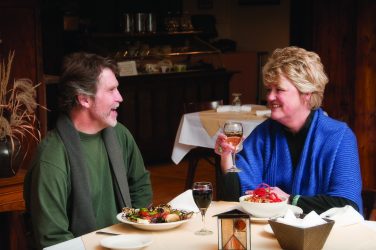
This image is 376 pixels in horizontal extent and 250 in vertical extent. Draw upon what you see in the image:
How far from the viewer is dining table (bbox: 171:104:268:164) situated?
546 centimetres

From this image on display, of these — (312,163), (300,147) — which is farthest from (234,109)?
(312,163)

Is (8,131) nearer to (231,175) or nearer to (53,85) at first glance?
(231,175)

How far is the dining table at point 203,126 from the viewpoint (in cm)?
546

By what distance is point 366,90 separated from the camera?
5.50 metres

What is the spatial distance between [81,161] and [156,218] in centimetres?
50

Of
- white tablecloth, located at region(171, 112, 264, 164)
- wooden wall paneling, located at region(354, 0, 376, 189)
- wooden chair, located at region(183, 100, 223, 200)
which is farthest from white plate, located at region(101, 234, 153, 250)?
wooden wall paneling, located at region(354, 0, 376, 189)

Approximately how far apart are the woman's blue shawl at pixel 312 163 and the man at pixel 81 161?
0.54m

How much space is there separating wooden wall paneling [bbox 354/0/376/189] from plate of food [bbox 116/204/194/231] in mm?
3298

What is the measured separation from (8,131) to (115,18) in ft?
19.5

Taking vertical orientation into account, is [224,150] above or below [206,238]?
above

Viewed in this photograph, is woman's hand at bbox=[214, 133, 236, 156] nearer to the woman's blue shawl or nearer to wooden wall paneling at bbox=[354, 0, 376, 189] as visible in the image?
the woman's blue shawl

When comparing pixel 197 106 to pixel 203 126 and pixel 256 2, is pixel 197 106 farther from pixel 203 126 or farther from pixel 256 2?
pixel 256 2

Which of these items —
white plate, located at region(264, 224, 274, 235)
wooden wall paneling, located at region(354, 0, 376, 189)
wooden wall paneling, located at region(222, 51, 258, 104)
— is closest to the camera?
white plate, located at region(264, 224, 274, 235)

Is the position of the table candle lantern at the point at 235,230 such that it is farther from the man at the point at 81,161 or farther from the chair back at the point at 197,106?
the chair back at the point at 197,106
